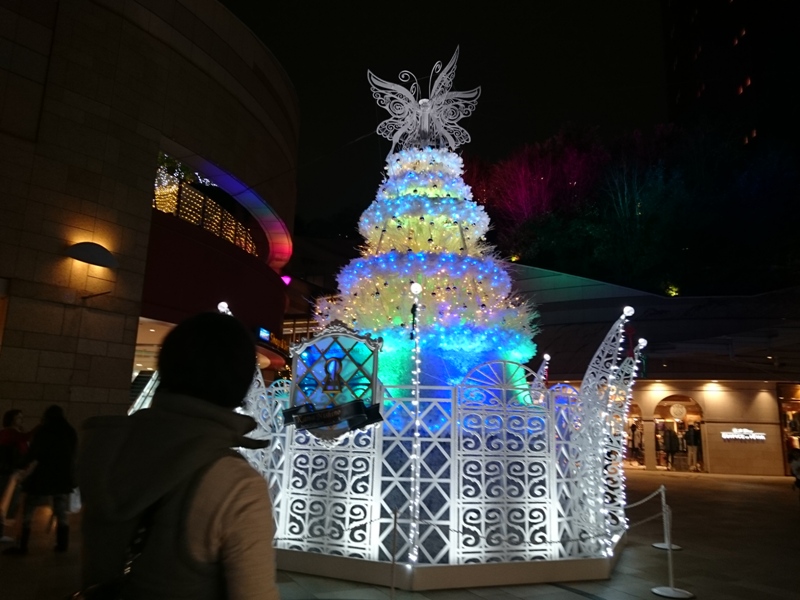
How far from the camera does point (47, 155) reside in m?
10.6

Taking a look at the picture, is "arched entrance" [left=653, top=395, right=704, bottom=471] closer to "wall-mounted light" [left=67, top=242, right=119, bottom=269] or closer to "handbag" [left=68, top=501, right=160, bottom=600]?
"wall-mounted light" [left=67, top=242, right=119, bottom=269]

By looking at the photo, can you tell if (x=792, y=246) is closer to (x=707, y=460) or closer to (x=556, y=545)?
(x=707, y=460)

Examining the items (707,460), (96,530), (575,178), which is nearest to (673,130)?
(575,178)

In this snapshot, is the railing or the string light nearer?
the string light

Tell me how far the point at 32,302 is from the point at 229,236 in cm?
659

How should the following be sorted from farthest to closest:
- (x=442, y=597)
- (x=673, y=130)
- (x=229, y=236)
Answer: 1. (x=673, y=130)
2. (x=229, y=236)
3. (x=442, y=597)

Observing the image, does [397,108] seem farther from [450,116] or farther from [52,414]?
[52,414]

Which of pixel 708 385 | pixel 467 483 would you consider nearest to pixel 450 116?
pixel 467 483

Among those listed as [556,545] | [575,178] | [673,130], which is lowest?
[556,545]

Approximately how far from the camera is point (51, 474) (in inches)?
242

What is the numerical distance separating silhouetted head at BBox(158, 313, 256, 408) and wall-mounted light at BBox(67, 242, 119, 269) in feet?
34.9

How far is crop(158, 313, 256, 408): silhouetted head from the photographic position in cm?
134

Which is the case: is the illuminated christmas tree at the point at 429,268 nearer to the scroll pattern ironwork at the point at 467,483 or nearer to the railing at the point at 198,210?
the scroll pattern ironwork at the point at 467,483

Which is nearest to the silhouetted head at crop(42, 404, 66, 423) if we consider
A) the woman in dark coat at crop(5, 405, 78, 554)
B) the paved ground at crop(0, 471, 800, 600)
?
the woman in dark coat at crop(5, 405, 78, 554)
